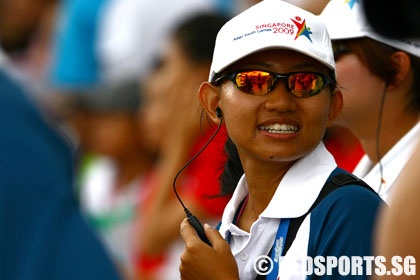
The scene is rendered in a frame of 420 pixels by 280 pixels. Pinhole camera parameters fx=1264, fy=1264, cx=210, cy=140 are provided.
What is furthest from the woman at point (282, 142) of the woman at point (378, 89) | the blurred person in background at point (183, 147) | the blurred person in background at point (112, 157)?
the blurred person in background at point (112, 157)

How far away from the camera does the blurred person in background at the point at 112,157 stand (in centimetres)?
746

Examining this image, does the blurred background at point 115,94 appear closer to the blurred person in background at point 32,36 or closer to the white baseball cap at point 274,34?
the blurred person in background at point 32,36

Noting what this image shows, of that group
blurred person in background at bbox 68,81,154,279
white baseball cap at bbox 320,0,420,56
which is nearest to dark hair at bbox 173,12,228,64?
white baseball cap at bbox 320,0,420,56

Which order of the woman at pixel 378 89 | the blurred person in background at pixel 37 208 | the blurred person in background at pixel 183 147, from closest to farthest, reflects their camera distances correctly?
1. the blurred person in background at pixel 37 208
2. the woman at pixel 378 89
3. the blurred person in background at pixel 183 147

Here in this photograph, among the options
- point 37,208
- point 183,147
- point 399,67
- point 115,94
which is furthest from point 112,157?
point 37,208

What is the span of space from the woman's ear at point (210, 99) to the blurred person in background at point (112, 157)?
4.52 metres

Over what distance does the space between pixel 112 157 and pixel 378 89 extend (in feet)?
18.1

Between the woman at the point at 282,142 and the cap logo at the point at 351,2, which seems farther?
the cap logo at the point at 351,2

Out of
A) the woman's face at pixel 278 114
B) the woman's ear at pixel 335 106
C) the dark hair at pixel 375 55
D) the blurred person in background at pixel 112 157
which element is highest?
the woman's face at pixel 278 114

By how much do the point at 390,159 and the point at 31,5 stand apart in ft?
24.0

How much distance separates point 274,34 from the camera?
2.51m

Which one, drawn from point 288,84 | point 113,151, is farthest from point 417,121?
point 113,151

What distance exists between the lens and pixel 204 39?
4.27 metres

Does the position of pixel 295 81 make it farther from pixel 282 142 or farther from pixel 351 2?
pixel 351 2
